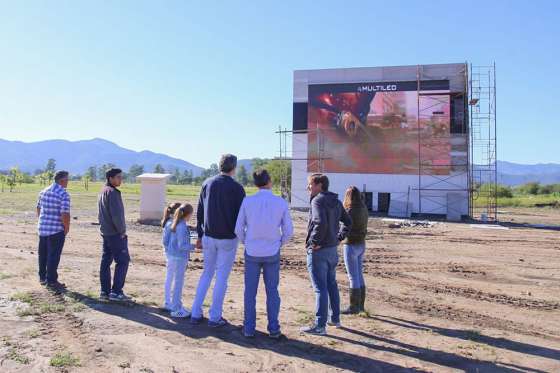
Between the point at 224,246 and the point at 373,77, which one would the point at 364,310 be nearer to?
the point at 224,246

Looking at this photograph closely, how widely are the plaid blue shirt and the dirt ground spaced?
2.99ft

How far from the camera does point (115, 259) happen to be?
21.5 ft

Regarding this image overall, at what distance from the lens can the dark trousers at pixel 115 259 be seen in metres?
6.48

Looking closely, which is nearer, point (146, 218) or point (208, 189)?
point (208, 189)

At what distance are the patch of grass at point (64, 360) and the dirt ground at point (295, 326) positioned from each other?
0.5 inches

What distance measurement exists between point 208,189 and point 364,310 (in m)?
2.87

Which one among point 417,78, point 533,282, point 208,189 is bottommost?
point 533,282

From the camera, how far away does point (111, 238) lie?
6473 millimetres

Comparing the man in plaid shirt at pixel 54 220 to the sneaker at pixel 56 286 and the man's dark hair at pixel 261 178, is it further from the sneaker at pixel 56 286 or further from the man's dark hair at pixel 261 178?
the man's dark hair at pixel 261 178

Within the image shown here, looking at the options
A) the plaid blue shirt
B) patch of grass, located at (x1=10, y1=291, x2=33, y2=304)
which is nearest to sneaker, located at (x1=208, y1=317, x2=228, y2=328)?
patch of grass, located at (x1=10, y1=291, x2=33, y2=304)

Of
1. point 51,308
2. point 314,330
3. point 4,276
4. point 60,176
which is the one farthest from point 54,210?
point 314,330

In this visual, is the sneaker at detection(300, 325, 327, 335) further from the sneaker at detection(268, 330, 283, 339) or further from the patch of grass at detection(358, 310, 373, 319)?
the patch of grass at detection(358, 310, 373, 319)

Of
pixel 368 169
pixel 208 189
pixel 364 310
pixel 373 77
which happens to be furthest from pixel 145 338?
pixel 373 77

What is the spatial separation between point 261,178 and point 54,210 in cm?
367
